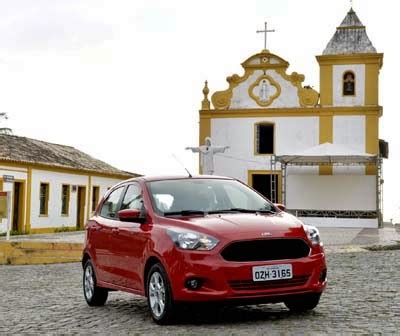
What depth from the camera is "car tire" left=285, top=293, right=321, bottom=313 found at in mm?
8195

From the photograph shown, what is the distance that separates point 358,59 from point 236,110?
6.08 m

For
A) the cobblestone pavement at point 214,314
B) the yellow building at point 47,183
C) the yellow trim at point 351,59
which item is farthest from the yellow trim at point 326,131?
the cobblestone pavement at point 214,314

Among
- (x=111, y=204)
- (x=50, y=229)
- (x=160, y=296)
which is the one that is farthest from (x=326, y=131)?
(x=160, y=296)

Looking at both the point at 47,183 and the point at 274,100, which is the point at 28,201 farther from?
the point at 274,100

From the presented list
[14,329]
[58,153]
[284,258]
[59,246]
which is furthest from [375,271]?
[58,153]

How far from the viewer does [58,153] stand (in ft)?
131

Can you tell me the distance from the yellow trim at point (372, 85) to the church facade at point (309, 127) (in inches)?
1.8

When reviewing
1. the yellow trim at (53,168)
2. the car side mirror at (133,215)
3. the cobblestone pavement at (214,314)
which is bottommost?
the cobblestone pavement at (214,314)

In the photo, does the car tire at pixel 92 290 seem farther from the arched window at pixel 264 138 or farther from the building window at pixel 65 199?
the arched window at pixel 264 138

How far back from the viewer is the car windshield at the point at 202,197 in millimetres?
8539

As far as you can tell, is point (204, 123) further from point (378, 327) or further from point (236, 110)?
point (378, 327)

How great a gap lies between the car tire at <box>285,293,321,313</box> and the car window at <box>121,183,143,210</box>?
192 centimetres

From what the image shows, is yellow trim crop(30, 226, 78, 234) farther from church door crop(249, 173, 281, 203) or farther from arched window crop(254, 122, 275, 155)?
arched window crop(254, 122, 275, 155)

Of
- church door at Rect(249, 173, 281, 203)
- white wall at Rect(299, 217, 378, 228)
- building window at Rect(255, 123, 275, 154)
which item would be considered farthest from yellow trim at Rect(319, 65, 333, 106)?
white wall at Rect(299, 217, 378, 228)
